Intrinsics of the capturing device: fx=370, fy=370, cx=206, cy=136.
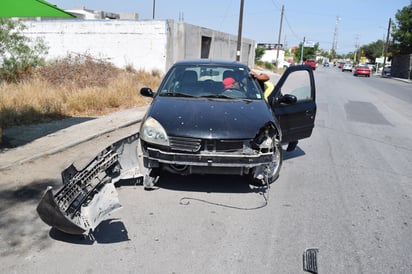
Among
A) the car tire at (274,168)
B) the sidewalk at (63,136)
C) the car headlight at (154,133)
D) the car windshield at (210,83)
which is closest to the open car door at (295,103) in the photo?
the car windshield at (210,83)

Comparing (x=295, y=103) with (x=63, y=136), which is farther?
(x=63, y=136)

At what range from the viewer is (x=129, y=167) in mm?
4648

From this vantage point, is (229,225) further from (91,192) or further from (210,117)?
(91,192)

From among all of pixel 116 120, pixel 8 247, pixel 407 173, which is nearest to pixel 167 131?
pixel 8 247

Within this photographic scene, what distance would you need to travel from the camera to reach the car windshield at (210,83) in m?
5.38

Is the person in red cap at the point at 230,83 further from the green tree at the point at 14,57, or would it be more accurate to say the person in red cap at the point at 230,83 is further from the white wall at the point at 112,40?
the white wall at the point at 112,40

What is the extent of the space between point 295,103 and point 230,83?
3.47ft

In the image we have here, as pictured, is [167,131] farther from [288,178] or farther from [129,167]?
[288,178]

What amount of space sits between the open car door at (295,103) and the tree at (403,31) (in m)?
52.7

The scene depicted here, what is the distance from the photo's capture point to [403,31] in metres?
51.4

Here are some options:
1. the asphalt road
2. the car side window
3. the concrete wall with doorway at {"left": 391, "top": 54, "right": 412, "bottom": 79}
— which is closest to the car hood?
the asphalt road

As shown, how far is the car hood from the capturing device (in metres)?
4.23

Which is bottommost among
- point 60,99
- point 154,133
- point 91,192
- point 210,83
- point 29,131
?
point 29,131

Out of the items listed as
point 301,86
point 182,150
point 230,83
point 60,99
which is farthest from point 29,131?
point 301,86
